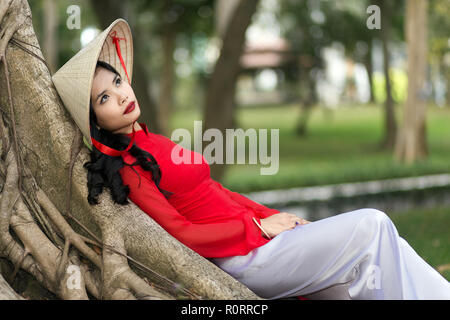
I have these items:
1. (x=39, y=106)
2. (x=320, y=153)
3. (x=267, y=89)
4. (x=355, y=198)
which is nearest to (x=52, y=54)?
(x=320, y=153)

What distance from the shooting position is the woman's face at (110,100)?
9.44 ft

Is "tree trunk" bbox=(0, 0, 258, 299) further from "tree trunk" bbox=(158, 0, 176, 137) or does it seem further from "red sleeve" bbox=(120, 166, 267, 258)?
"tree trunk" bbox=(158, 0, 176, 137)

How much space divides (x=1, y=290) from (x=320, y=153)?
53.3 feet

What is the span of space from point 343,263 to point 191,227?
76 cm

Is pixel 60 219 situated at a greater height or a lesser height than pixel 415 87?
lesser

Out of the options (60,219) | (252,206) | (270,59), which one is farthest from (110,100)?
(270,59)

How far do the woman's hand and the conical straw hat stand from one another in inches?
39.1

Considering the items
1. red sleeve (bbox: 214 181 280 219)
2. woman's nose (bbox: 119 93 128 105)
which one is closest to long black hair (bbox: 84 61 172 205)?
woman's nose (bbox: 119 93 128 105)

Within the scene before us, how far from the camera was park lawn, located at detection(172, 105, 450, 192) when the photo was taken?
10695mm

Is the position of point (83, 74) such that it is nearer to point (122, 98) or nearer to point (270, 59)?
point (122, 98)

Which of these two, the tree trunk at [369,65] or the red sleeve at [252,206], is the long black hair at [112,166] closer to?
the red sleeve at [252,206]

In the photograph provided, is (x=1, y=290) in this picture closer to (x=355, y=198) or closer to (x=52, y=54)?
(x=355, y=198)

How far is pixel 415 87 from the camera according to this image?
14.0m

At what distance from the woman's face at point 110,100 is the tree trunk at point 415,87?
11.8 metres
